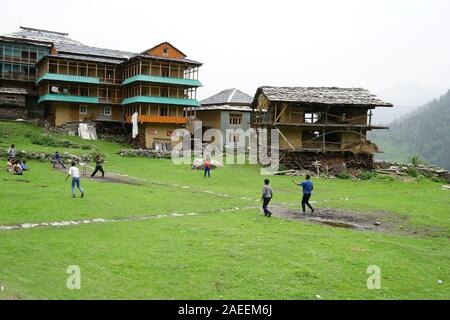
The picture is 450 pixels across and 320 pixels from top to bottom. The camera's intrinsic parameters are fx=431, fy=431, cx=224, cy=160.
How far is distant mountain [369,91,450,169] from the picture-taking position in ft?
367

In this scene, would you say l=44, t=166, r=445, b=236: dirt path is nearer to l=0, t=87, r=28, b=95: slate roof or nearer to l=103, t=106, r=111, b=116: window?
l=103, t=106, r=111, b=116: window

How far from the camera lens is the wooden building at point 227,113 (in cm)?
6262

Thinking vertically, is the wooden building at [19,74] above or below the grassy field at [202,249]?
above

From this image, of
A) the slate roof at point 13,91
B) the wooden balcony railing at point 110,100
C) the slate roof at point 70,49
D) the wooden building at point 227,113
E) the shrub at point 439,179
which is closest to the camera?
the shrub at point 439,179

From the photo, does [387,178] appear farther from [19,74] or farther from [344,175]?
[19,74]

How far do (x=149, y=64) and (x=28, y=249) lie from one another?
46061 millimetres

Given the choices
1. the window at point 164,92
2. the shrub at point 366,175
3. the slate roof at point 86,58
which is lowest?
the shrub at point 366,175

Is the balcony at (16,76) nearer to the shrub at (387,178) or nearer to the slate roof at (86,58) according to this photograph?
the slate roof at (86,58)

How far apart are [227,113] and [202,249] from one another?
164 feet

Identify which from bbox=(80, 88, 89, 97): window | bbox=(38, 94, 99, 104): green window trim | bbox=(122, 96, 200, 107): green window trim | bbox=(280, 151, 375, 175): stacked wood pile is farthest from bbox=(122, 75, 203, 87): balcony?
bbox=(280, 151, 375, 175): stacked wood pile

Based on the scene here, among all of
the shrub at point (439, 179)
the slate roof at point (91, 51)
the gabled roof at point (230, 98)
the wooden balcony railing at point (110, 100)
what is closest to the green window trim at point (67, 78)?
the wooden balcony railing at point (110, 100)

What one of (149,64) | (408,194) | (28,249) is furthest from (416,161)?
(28,249)

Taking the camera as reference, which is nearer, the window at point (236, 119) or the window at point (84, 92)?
the window at point (84, 92)
